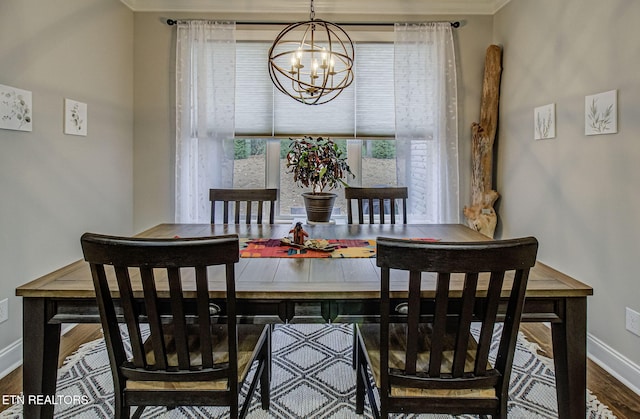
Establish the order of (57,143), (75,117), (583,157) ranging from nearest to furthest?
(583,157), (57,143), (75,117)

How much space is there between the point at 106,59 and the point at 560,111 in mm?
3528

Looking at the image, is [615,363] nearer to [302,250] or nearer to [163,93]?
[302,250]

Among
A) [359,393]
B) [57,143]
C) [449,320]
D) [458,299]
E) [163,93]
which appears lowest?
[359,393]

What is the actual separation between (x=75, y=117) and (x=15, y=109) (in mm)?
530

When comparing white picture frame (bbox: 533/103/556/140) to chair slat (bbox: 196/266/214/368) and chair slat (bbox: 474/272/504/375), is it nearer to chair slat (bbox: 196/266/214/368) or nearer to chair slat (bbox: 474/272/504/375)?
chair slat (bbox: 474/272/504/375)

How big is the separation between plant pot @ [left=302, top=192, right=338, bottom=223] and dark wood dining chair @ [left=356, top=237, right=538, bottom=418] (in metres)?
1.74

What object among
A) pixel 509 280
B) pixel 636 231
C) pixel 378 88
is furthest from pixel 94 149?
pixel 636 231

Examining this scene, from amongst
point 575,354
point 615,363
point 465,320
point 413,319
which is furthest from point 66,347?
point 615,363

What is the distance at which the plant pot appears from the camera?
10.4 feet

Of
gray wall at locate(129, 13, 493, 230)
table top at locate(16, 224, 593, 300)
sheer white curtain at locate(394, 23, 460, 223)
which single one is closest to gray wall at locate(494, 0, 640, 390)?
gray wall at locate(129, 13, 493, 230)

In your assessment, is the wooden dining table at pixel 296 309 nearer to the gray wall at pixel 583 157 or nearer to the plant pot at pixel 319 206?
the gray wall at pixel 583 157

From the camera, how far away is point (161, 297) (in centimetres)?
132

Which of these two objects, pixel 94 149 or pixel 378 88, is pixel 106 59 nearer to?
pixel 94 149

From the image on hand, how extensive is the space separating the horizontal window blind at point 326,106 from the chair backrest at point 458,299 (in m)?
2.60
